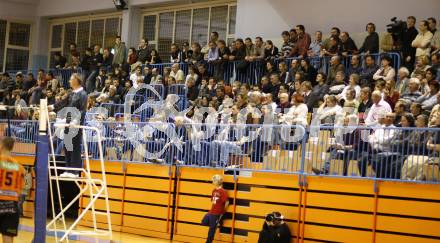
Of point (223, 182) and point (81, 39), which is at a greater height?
point (81, 39)

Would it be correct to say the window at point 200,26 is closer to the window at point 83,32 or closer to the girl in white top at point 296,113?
the window at point 83,32

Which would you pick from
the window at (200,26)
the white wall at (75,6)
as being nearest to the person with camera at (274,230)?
the window at (200,26)

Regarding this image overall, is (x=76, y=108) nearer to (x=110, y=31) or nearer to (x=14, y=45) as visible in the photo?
(x=110, y=31)

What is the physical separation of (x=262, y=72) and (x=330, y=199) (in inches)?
274

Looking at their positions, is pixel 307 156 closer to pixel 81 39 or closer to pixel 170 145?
pixel 170 145

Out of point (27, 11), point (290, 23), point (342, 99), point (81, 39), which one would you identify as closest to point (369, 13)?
point (290, 23)

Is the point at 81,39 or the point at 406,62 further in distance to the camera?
the point at 81,39

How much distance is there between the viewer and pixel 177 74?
2103 cm

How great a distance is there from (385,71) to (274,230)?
499 centimetres

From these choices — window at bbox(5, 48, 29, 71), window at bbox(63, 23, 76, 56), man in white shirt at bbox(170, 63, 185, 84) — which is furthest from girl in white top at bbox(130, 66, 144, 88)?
window at bbox(5, 48, 29, 71)

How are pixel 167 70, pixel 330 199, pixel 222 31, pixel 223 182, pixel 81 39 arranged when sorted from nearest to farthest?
pixel 330 199, pixel 223 182, pixel 167 70, pixel 222 31, pixel 81 39

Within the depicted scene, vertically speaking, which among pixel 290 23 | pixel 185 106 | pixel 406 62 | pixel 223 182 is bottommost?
pixel 223 182

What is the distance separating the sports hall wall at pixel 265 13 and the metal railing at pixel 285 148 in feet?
21.0

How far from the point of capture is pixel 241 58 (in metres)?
20.1
